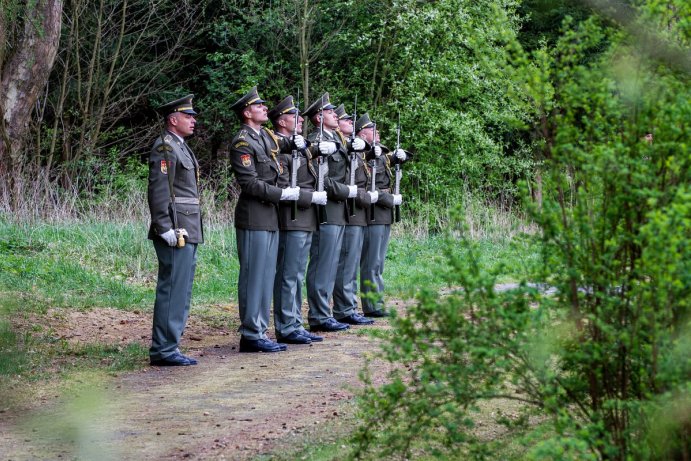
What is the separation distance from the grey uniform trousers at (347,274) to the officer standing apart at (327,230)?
0.38 metres

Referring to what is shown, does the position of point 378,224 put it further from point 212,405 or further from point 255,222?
point 212,405

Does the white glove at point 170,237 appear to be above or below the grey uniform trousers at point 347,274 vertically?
above

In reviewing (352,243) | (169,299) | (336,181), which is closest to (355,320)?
(352,243)

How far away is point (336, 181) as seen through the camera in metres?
11.2

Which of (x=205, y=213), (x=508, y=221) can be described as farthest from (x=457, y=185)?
(x=205, y=213)

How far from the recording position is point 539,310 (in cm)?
416

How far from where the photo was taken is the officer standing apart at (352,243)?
451 inches

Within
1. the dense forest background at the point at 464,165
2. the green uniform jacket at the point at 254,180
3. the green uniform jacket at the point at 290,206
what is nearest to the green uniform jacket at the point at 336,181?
the green uniform jacket at the point at 290,206

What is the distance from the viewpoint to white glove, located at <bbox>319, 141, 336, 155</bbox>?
1034 centimetres

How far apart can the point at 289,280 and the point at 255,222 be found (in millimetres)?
763

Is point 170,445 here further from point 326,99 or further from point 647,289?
point 326,99

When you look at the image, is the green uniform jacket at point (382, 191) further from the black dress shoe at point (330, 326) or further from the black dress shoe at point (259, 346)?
the black dress shoe at point (259, 346)

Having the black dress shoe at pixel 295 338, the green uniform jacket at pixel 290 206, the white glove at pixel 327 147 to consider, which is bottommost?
the black dress shoe at pixel 295 338

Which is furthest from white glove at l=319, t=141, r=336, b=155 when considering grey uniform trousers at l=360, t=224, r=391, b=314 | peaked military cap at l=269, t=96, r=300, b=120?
grey uniform trousers at l=360, t=224, r=391, b=314
